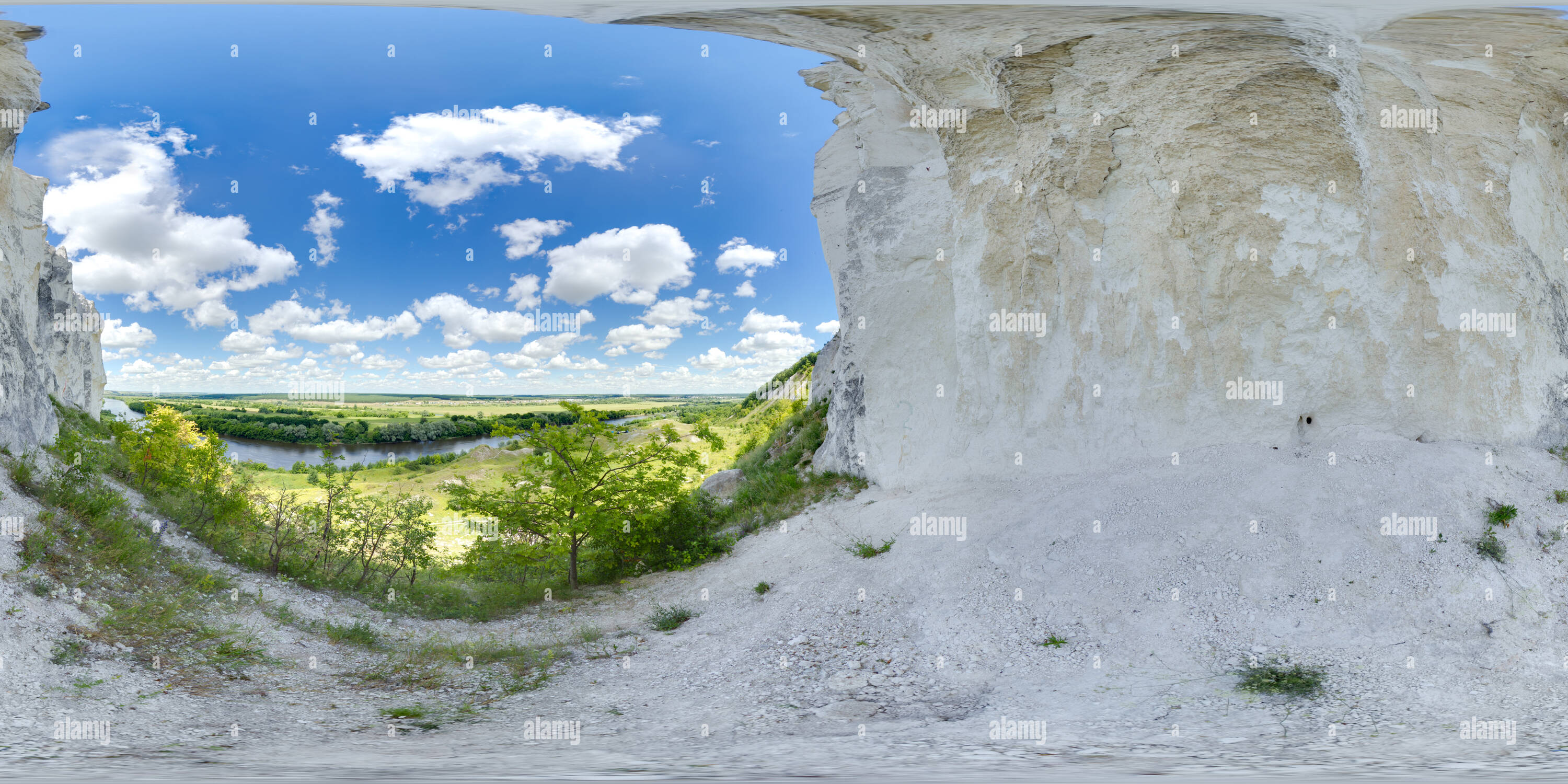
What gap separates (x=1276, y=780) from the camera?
424cm

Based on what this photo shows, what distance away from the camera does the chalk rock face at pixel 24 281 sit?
11.0 m

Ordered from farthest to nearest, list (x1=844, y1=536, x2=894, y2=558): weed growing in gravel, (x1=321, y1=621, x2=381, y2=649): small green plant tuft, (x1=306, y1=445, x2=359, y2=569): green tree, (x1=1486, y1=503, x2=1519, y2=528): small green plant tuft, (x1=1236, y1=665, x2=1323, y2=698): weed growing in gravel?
(x1=306, y1=445, x2=359, y2=569): green tree
(x1=844, y1=536, x2=894, y2=558): weed growing in gravel
(x1=321, y1=621, x2=381, y2=649): small green plant tuft
(x1=1486, y1=503, x2=1519, y2=528): small green plant tuft
(x1=1236, y1=665, x2=1323, y2=698): weed growing in gravel

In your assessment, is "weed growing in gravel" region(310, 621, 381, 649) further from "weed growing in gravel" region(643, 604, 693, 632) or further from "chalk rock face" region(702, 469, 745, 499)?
"chalk rock face" region(702, 469, 745, 499)

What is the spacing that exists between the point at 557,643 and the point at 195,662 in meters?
3.85

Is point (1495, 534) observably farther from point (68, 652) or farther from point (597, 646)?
point (68, 652)

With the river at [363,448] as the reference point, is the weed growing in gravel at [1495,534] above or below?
above

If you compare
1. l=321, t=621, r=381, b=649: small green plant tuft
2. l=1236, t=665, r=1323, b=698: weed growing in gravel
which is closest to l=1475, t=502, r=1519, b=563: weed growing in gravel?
l=1236, t=665, r=1323, b=698: weed growing in gravel

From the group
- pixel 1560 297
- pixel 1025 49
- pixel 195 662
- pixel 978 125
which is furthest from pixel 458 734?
pixel 1560 297

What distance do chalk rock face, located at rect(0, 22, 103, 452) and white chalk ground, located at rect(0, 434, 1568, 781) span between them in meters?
3.46

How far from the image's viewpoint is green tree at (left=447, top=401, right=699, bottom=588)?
11.7 metres

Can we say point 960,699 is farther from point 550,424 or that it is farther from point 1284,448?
point 550,424

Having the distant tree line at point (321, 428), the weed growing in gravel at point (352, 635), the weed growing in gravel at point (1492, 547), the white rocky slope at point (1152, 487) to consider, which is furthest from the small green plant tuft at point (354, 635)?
the distant tree line at point (321, 428)

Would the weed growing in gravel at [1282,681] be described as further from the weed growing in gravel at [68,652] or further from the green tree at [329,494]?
the green tree at [329,494]

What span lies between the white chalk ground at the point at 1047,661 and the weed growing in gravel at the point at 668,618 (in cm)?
18
